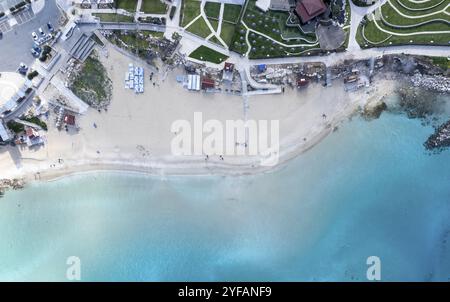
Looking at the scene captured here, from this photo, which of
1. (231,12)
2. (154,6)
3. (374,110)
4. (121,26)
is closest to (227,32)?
(231,12)

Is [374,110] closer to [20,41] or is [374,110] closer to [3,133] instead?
[20,41]

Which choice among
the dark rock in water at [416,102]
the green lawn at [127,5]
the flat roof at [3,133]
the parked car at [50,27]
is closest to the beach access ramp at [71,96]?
the parked car at [50,27]

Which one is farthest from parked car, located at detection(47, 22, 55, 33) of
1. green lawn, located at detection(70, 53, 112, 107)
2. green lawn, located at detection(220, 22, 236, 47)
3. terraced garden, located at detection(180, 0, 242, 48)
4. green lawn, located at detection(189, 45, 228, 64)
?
green lawn, located at detection(220, 22, 236, 47)

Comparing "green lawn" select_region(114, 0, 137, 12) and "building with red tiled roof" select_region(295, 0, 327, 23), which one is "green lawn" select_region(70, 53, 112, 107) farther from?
"building with red tiled roof" select_region(295, 0, 327, 23)

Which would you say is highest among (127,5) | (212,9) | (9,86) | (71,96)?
(127,5)
